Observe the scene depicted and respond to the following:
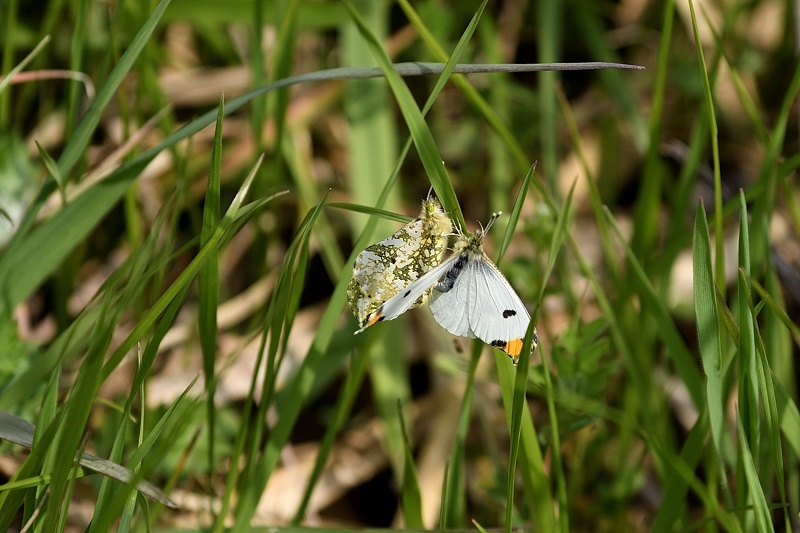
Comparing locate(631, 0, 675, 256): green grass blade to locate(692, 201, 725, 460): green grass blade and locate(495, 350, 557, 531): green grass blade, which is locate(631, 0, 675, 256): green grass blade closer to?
locate(692, 201, 725, 460): green grass blade

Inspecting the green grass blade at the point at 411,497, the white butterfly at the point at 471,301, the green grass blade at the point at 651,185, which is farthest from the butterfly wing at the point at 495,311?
the green grass blade at the point at 651,185

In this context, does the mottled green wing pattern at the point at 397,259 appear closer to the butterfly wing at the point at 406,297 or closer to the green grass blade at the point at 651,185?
the butterfly wing at the point at 406,297

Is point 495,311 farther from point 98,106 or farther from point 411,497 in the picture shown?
point 98,106

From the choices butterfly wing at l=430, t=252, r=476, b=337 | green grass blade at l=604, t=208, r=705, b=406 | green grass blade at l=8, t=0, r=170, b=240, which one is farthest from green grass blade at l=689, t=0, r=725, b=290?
green grass blade at l=8, t=0, r=170, b=240

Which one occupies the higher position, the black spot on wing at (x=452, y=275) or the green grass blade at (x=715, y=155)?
the green grass blade at (x=715, y=155)

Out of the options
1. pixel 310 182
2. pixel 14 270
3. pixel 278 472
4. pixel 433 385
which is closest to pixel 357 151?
pixel 310 182

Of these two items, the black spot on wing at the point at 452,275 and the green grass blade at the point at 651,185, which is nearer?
the black spot on wing at the point at 452,275

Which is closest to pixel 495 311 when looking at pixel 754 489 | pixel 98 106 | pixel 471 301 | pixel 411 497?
pixel 471 301
